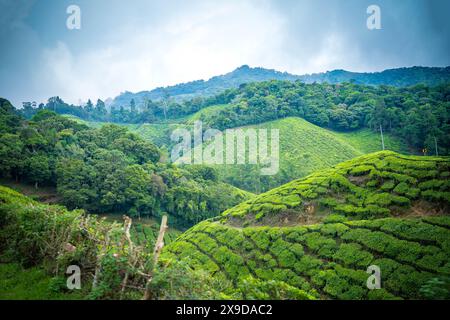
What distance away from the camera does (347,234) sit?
55.8 ft

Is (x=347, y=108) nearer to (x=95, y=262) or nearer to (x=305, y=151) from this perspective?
(x=305, y=151)

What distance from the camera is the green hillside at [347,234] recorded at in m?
13.9

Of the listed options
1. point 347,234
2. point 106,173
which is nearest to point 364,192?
point 347,234

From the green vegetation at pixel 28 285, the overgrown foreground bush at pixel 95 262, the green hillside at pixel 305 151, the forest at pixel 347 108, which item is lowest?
the green vegetation at pixel 28 285

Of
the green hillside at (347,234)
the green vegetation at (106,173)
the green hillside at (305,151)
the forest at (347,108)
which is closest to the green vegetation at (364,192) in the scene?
the green hillside at (347,234)

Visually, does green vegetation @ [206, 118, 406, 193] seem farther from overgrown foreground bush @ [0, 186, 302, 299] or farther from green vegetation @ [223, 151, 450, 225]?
overgrown foreground bush @ [0, 186, 302, 299]

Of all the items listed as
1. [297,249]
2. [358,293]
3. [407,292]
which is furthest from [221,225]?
[407,292]

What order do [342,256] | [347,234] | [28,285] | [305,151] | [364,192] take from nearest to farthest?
[28,285] < [342,256] < [347,234] < [364,192] < [305,151]

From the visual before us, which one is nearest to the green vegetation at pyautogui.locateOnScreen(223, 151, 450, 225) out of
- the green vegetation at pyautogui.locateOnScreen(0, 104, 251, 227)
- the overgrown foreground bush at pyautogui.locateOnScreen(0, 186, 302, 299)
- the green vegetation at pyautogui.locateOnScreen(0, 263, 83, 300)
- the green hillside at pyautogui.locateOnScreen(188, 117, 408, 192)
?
the overgrown foreground bush at pyautogui.locateOnScreen(0, 186, 302, 299)

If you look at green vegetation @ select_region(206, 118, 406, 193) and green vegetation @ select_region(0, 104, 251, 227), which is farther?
green vegetation @ select_region(206, 118, 406, 193)

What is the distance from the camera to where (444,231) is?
46.1ft

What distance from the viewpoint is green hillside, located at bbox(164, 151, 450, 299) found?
45.7ft

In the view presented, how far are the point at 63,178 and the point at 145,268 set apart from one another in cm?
4262

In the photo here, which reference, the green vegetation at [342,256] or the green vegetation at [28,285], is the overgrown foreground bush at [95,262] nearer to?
the green vegetation at [28,285]
